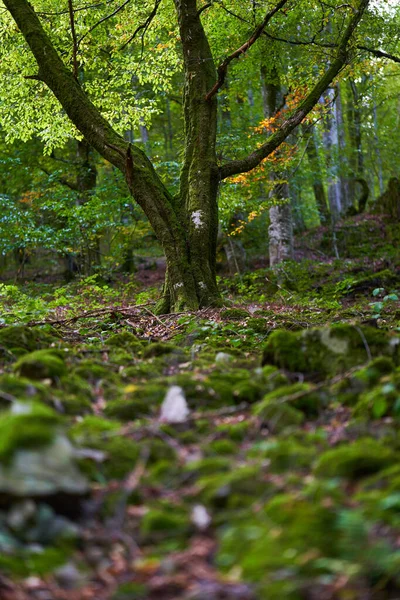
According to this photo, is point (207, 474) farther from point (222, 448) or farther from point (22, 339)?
point (22, 339)

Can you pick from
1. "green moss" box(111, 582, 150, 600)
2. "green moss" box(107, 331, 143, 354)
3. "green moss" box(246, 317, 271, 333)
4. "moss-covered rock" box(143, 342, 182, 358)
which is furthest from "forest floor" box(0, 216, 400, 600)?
"green moss" box(246, 317, 271, 333)

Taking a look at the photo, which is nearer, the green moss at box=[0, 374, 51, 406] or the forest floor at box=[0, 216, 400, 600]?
the forest floor at box=[0, 216, 400, 600]

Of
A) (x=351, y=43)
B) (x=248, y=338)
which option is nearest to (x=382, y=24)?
(x=351, y=43)

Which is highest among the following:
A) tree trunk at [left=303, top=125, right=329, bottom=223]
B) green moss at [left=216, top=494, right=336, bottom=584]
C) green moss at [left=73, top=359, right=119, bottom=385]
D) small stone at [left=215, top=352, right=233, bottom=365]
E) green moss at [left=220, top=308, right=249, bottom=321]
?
tree trunk at [left=303, top=125, right=329, bottom=223]

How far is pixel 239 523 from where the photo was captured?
1947 mm

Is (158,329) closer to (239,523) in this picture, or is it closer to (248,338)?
(248,338)

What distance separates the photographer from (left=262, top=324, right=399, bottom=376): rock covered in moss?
3566 mm

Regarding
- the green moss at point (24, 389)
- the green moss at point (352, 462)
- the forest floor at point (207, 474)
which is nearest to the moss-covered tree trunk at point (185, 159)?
the forest floor at point (207, 474)

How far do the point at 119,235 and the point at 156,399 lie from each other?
13434 millimetres

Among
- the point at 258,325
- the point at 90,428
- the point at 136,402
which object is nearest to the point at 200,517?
the point at 90,428

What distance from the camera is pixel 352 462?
2211mm

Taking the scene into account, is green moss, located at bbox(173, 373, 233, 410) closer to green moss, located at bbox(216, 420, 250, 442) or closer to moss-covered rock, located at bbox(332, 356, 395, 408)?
green moss, located at bbox(216, 420, 250, 442)

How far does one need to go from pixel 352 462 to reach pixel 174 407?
43.7 inches

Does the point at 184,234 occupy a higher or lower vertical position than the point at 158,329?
higher
